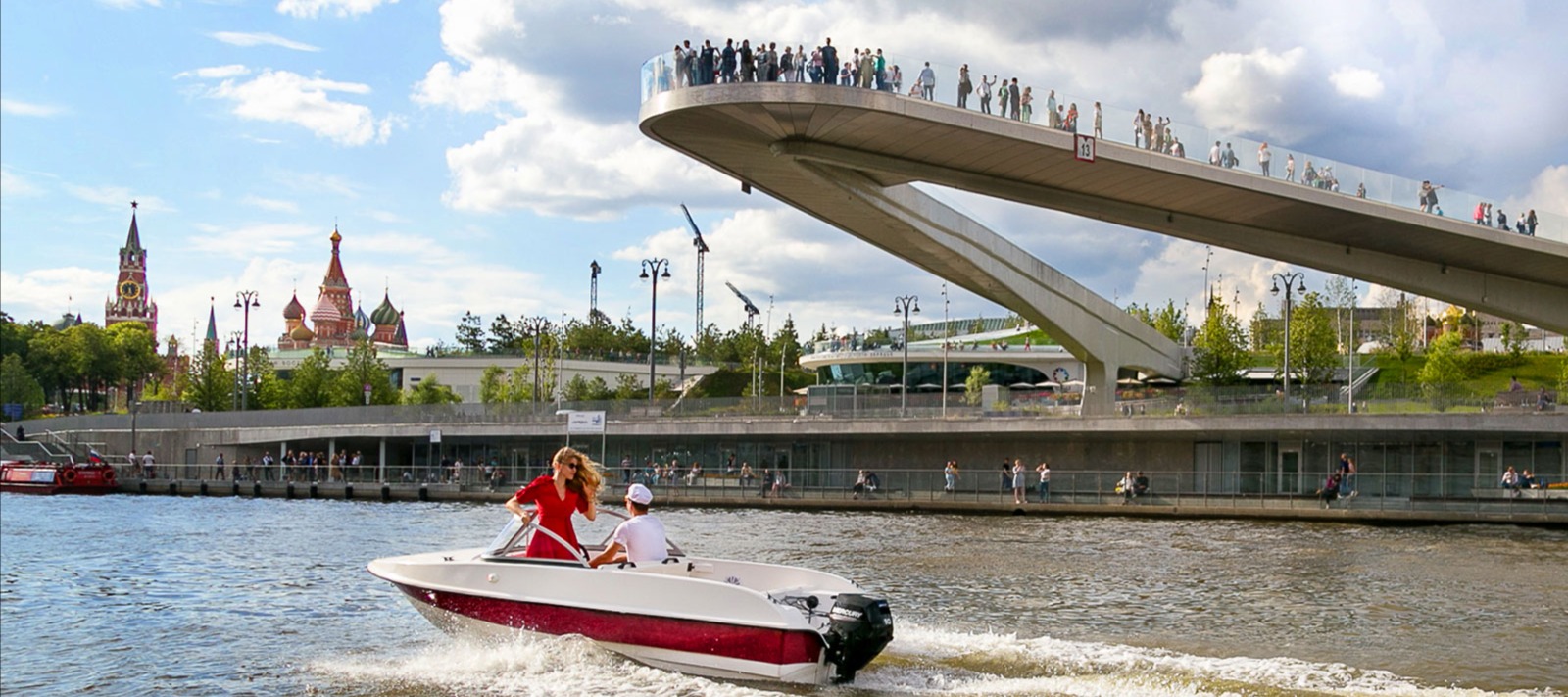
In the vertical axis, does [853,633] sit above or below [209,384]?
below

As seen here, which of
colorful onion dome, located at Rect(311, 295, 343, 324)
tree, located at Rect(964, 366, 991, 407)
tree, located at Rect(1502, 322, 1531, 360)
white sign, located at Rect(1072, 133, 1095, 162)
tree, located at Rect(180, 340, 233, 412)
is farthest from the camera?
colorful onion dome, located at Rect(311, 295, 343, 324)

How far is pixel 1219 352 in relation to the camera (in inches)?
3095

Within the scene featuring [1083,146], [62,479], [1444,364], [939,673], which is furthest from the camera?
[1444,364]

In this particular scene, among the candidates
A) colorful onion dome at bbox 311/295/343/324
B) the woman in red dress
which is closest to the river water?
the woman in red dress

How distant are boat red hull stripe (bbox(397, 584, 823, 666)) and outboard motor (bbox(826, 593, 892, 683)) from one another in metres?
0.18

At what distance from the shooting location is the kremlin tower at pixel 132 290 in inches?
7303

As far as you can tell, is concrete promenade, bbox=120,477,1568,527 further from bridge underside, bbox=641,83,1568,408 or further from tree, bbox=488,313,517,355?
tree, bbox=488,313,517,355

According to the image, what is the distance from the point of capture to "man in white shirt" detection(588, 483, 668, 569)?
1410 centimetres

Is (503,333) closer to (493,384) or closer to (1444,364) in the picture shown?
(493,384)

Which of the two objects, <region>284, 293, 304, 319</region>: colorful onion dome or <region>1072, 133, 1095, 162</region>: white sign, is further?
<region>284, 293, 304, 319</region>: colorful onion dome

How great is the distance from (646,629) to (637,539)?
0.95 metres

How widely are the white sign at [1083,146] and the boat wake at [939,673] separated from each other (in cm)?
3226

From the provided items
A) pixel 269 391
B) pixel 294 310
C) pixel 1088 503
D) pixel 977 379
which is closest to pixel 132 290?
pixel 294 310

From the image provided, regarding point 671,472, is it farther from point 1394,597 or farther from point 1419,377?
point 1419,377
